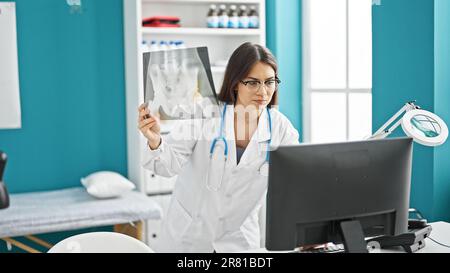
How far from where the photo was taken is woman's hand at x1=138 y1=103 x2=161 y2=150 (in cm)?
197

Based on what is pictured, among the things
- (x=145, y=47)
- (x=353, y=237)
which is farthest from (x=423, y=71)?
(x=145, y=47)

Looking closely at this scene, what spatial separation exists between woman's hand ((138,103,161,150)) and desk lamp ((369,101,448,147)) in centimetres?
74

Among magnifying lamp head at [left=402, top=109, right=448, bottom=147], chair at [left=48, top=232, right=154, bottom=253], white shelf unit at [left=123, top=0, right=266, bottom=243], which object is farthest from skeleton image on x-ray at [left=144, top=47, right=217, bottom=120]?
white shelf unit at [left=123, top=0, right=266, bottom=243]

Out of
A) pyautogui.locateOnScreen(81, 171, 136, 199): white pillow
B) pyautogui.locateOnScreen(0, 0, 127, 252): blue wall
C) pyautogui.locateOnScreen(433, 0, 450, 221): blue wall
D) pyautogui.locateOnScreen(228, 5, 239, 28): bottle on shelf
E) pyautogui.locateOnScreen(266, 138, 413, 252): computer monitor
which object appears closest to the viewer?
pyautogui.locateOnScreen(266, 138, 413, 252): computer monitor

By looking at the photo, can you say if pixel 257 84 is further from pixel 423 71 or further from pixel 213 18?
pixel 213 18

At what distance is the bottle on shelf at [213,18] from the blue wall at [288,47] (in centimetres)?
38

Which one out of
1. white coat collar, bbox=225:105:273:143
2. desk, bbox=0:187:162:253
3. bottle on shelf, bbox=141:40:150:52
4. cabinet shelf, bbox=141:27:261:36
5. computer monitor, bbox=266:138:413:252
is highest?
cabinet shelf, bbox=141:27:261:36

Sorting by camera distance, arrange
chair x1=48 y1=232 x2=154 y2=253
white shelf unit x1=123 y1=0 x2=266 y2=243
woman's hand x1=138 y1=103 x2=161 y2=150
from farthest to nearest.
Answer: white shelf unit x1=123 y1=0 x2=266 y2=243, woman's hand x1=138 y1=103 x2=161 y2=150, chair x1=48 y1=232 x2=154 y2=253

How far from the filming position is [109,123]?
3.79 m

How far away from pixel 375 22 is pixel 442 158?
26.7 inches

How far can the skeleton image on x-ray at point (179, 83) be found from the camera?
2.11 meters

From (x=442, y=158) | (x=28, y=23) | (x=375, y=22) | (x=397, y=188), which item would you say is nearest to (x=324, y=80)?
(x=375, y=22)

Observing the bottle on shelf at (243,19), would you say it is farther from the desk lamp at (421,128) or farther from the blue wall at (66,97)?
the desk lamp at (421,128)

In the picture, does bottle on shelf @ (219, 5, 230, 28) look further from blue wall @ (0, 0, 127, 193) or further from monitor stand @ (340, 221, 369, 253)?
monitor stand @ (340, 221, 369, 253)
